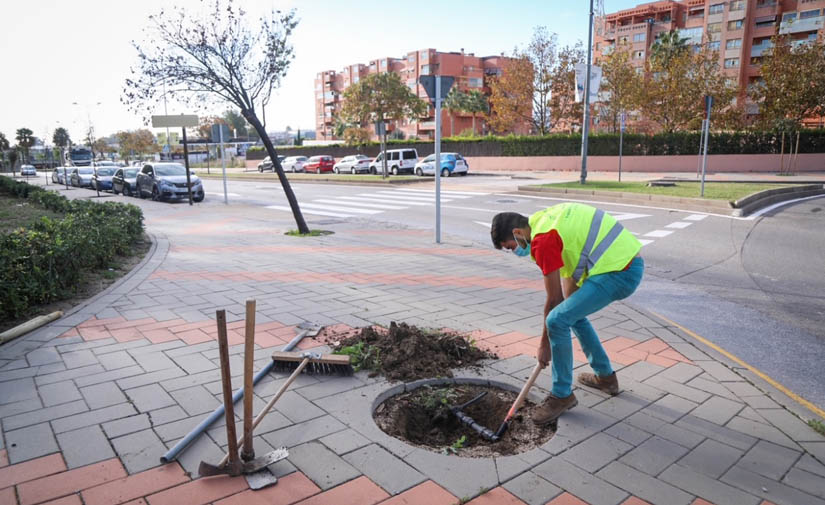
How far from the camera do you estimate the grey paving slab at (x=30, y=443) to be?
2787 mm

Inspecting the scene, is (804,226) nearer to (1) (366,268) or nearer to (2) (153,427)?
(1) (366,268)

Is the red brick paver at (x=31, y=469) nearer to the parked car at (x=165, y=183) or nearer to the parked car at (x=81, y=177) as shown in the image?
the parked car at (x=165, y=183)

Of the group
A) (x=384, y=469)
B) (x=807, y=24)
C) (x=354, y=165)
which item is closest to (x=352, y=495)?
(x=384, y=469)

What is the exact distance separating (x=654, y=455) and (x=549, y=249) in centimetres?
119

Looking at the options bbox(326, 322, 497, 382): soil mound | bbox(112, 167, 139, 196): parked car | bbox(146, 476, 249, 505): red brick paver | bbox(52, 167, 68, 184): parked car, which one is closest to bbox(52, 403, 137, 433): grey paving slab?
bbox(146, 476, 249, 505): red brick paver

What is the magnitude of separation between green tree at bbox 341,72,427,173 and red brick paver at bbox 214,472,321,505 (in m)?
32.3

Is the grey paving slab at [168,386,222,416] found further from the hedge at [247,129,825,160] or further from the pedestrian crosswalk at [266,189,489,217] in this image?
the hedge at [247,129,825,160]

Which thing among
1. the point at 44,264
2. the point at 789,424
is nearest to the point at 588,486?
the point at 789,424

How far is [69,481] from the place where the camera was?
256cm

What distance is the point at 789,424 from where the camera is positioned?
318cm

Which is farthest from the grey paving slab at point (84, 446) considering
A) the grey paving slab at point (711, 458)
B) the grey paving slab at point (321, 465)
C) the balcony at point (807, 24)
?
the balcony at point (807, 24)

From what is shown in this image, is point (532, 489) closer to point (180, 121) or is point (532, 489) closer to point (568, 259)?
point (568, 259)

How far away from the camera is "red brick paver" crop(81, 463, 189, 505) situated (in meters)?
2.44

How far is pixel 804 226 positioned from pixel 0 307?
13748mm
